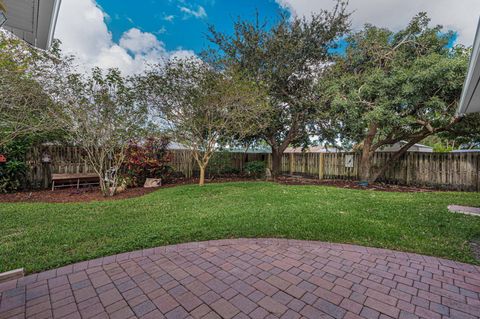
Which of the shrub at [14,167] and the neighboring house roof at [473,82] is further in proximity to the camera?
the shrub at [14,167]

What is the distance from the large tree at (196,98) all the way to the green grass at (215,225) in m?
2.93

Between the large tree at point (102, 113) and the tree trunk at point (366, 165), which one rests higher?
the large tree at point (102, 113)

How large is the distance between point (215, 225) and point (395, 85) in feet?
25.8

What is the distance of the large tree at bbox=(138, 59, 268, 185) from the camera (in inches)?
302

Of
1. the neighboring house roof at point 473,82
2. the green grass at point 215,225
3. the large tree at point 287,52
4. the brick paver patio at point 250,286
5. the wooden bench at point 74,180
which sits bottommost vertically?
the brick paver patio at point 250,286

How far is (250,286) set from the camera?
242 centimetres

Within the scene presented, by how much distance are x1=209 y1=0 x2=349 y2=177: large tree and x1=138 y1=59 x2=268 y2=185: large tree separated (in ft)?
5.14

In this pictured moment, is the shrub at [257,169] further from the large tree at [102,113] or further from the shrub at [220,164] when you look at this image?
the large tree at [102,113]

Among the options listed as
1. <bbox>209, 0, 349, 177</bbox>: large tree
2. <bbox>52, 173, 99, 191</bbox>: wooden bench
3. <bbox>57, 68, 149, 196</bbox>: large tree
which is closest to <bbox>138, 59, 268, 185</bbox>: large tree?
<bbox>57, 68, 149, 196</bbox>: large tree

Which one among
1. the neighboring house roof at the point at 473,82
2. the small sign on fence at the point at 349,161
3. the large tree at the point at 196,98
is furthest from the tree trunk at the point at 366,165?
the large tree at the point at 196,98

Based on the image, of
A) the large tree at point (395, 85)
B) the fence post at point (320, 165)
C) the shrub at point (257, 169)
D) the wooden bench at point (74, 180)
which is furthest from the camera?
the fence post at point (320, 165)

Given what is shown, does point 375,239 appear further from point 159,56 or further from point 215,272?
point 159,56

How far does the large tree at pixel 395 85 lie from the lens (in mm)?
7359

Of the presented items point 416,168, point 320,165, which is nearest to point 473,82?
point 416,168
